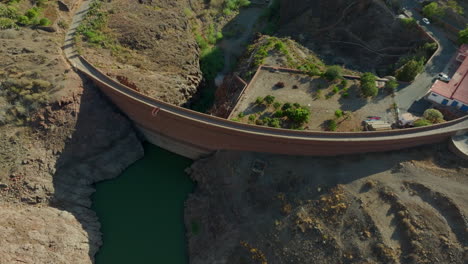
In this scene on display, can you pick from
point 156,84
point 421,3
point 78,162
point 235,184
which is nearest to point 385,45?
point 421,3

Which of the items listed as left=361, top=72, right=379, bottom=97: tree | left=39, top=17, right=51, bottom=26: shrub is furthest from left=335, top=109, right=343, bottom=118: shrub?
left=39, top=17, right=51, bottom=26: shrub

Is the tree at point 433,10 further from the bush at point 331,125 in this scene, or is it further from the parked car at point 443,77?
the bush at point 331,125

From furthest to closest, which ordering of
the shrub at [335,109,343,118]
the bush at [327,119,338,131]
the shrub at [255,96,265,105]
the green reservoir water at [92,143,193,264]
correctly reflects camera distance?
1. the shrub at [255,96,265,105]
2. the green reservoir water at [92,143,193,264]
3. the shrub at [335,109,343,118]
4. the bush at [327,119,338,131]

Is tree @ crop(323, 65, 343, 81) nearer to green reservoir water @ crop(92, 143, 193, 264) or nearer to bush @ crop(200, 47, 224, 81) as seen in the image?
bush @ crop(200, 47, 224, 81)

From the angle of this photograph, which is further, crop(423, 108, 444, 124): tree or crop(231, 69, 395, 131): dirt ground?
crop(231, 69, 395, 131): dirt ground

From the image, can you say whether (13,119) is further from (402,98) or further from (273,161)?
(402,98)
